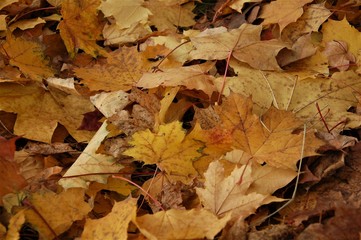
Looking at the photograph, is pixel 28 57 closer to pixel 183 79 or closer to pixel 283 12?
pixel 183 79

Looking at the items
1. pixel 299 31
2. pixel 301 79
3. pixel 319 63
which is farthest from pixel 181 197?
pixel 299 31

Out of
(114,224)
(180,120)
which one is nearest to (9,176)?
(114,224)

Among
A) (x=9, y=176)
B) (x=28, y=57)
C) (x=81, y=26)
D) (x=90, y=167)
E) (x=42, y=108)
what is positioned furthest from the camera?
(x=81, y=26)

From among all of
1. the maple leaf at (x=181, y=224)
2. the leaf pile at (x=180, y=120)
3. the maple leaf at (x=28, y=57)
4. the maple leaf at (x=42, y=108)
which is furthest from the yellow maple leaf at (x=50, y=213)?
the maple leaf at (x=28, y=57)

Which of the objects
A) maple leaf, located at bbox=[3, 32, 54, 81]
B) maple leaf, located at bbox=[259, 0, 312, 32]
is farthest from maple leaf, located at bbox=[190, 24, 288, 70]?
maple leaf, located at bbox=[3, 32, 54, 81]

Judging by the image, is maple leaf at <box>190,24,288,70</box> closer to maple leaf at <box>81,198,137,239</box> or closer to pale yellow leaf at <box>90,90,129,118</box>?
pale yellow leaf at <box>90,90,129,118</box>

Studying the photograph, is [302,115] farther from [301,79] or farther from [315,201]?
[315,201]
